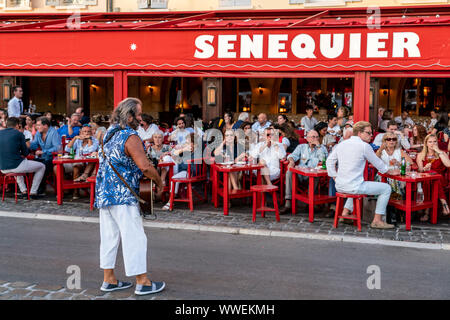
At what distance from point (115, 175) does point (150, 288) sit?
1.13 metres

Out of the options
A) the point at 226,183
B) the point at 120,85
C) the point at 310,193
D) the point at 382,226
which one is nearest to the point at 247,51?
the point at 226,183

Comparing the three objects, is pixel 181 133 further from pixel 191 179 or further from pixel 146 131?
pixel 191 179

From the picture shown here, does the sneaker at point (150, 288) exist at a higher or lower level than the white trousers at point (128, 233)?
lower

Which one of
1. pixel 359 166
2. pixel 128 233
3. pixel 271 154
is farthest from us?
pixel 271 154

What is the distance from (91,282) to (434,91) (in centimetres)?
1645

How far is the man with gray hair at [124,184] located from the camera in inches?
196

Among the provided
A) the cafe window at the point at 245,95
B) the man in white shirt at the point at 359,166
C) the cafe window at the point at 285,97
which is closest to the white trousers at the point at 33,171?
the man in white shirt at the point at 359,166

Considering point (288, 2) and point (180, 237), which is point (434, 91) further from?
point (180, 237)

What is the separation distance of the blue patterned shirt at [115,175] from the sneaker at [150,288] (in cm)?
81

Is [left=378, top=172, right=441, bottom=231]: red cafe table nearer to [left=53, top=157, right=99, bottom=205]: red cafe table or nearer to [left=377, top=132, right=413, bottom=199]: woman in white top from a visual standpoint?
[left=377, top=132, right=413, bottom=199]: woman in white top

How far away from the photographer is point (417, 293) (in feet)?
17.4
